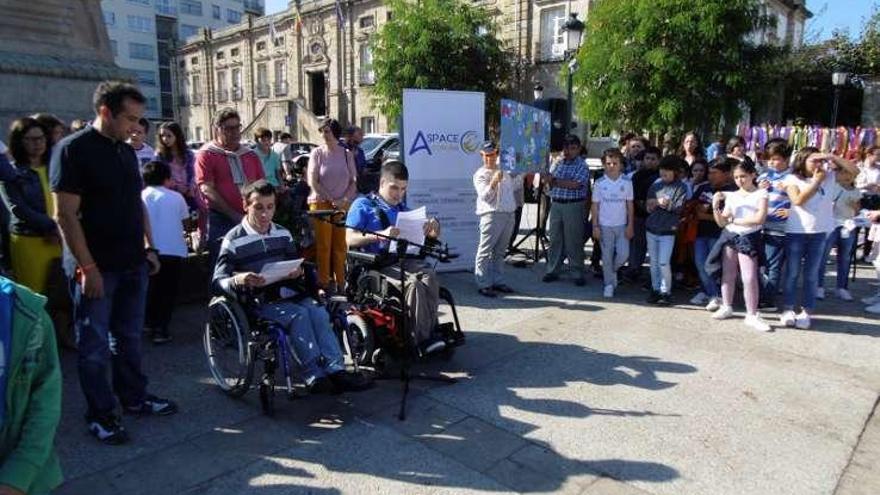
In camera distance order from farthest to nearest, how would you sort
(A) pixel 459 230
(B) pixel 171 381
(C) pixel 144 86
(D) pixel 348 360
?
(C) pixel 144 86, (A) pixel 459 230, (D) pixel 348 360, (B) pixel 171 381

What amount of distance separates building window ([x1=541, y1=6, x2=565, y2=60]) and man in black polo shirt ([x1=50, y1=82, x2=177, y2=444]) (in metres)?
24.6

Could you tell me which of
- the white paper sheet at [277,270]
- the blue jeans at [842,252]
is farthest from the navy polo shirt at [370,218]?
the blue jeans at [842,252]

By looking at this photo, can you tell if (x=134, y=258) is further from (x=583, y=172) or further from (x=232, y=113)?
(x=583, y=172)

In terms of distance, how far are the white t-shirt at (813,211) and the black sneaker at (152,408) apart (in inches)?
210

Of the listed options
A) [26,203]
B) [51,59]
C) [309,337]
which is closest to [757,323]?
[309,337]

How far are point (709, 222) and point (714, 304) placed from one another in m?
0.83

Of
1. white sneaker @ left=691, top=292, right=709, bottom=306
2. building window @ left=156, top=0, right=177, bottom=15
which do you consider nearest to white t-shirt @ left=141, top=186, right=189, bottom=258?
white sneaker @ left=691, top=292, right=709, bottom=306

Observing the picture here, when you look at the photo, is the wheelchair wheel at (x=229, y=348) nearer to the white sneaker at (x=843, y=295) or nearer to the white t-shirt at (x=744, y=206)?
the white t-shirt at (x=744, y=206)

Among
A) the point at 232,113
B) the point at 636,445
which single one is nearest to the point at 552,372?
the point at 636,445

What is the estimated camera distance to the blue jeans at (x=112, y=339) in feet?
10.8

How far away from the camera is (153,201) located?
Answer: 489 cm

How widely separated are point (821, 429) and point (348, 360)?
313 centimetres

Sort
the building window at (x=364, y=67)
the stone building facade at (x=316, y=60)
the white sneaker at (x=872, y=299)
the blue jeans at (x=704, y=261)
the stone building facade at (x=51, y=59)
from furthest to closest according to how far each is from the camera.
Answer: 1. the building window at (x=364, y=67)
2. the stone building facade at (x=316, y=60)
3. the stone building facade at (x=51, y=59)
4. the white sneaker at (x=872, y=299)
5. the blue jeans at (x=704, y=261)

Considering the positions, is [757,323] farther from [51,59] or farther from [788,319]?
[51,59]
